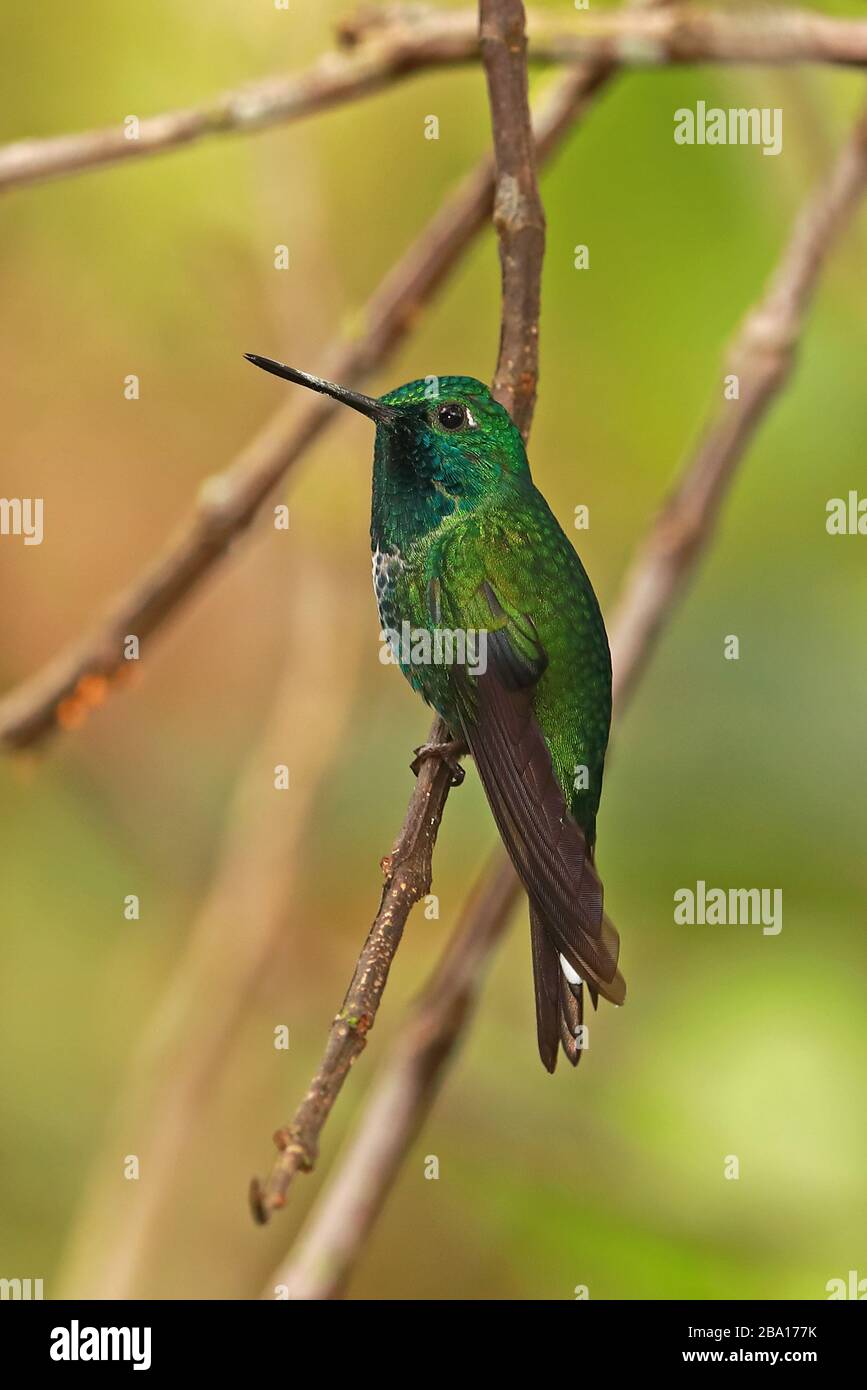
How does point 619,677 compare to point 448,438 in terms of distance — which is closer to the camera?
point 448,438

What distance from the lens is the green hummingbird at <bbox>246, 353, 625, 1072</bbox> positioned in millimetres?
2035

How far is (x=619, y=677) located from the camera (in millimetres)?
2566

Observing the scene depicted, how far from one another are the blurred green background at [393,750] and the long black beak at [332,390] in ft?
4.14

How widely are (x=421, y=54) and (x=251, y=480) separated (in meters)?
0.89

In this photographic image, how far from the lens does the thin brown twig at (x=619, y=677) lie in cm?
224

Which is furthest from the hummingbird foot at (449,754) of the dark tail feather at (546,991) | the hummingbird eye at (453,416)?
the hummingbird eye at (453,416)
